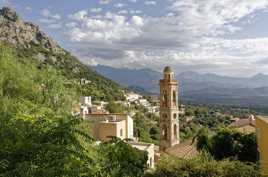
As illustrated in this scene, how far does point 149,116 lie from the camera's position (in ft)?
300

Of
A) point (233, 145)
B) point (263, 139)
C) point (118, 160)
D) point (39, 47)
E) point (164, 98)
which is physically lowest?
point (233, 145)

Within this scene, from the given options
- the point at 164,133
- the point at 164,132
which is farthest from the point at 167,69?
the point at 164,133

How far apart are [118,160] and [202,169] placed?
596cm

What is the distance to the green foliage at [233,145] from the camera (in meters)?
24.2

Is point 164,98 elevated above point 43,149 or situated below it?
above

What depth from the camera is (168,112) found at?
39.7 meters

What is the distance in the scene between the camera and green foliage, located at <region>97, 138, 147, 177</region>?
7352mm

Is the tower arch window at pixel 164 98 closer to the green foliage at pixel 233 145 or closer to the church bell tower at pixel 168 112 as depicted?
the church bell tower at pixel 168 112

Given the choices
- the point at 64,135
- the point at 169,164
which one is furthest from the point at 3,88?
the point at 64,135

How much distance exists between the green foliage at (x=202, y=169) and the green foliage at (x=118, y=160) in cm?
453

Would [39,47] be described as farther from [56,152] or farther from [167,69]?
[56,152]

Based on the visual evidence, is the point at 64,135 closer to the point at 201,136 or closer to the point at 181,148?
the point at 201,136

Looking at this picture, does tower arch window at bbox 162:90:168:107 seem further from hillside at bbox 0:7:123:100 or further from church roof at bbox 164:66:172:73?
hillside at bbox 0:7:123:100

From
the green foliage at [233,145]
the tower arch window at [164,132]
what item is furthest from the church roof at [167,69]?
the green foliage at [233,145]
